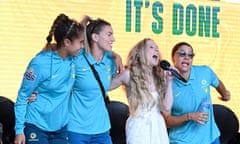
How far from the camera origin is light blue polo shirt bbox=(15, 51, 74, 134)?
404 centimetres

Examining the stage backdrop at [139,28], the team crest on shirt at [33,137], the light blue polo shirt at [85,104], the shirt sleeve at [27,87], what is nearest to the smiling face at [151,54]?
the light blue polo shirt at [85,104]

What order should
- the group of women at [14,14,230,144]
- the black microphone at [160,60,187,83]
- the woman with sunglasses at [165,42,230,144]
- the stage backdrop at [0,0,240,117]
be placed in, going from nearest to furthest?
the group of women at [14,14,230,144]
the black microphone at [160,60,187,83]
the woman with sunglasses at [165,42,230,144]
the stage backdrop at [0,0,240,117]

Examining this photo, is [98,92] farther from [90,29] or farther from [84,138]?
[90,29]

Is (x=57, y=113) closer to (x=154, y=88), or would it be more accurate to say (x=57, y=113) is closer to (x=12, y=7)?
(x=154, y=88)

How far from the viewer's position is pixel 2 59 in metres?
5.58

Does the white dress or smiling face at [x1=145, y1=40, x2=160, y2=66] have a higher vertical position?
smiling face at [x1=145, y1=40, x2=160, y2=66]

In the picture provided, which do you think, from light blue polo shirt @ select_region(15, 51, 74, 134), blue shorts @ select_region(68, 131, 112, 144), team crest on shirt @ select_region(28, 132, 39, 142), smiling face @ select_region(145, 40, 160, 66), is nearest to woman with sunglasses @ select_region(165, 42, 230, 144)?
smiling face @ select_region(145, 40, 160, 66)

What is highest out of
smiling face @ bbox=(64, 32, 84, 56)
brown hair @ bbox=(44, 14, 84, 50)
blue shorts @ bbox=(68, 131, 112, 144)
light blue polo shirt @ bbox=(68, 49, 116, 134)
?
brown hair @ bbox=(44, 14, 84, 50)

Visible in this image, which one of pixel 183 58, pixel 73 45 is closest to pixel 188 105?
pixel 183 58

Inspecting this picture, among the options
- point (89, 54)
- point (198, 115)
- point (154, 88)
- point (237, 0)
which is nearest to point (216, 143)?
point (198, 115)

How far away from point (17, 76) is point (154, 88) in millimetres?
1681

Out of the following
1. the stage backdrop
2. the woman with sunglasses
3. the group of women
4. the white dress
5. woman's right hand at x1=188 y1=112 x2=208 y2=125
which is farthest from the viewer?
the stage backdrop

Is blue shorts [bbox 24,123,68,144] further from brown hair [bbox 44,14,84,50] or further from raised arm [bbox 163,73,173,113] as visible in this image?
raised arm [bbox 163,73,173,113]

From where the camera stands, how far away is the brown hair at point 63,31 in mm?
4168
